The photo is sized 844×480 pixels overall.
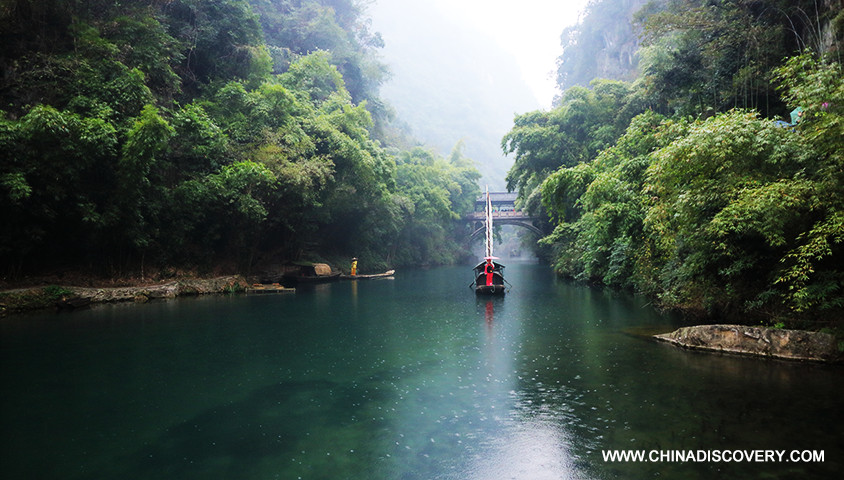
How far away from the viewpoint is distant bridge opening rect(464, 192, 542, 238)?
45438 mm

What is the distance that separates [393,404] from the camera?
6027 mm

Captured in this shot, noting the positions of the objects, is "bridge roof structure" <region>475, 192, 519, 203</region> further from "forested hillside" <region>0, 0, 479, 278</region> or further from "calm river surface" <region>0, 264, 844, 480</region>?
"calm river surface" <region>0, 264, 844, 480</region>

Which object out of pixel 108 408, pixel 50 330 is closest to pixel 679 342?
pixel 108 408

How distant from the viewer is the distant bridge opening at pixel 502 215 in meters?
45.4

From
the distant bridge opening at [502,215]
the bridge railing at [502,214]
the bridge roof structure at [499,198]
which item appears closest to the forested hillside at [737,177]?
the distant bridge opening at [502,215]

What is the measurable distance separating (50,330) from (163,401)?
673 cm

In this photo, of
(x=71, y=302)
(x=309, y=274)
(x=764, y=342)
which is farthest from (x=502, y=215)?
(x=764, y=342)

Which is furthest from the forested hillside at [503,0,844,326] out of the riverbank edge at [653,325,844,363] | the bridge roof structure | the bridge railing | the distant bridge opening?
the bridge roof structure

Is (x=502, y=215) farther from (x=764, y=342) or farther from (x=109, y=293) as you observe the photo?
(x=764, y=342)

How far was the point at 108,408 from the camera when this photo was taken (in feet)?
19.3

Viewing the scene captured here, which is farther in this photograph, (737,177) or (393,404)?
(737,177)

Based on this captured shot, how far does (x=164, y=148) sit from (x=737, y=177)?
55.5 feet

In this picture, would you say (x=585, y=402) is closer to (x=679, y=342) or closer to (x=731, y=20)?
(x=679, y=342)

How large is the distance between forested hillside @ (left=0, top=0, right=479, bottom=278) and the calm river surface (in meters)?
5.20
